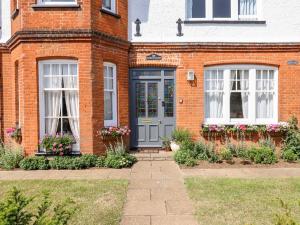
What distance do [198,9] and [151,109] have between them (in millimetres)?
3884

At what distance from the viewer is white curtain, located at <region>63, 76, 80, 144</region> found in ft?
31.8

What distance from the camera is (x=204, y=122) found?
10953 millimetres

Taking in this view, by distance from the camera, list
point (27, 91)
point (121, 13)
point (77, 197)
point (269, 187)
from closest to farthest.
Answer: point (77, 197)
point (269, 187)
point (27, 91)
point (121, 13)

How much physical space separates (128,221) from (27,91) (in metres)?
5.98

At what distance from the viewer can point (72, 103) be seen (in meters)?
9.72

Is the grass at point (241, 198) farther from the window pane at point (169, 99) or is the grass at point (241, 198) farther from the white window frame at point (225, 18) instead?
the white window frame at point (225, 18)

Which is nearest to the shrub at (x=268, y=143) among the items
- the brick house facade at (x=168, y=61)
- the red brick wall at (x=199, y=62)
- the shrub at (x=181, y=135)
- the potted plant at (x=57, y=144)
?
the brick house facade at (x=168, y=61)

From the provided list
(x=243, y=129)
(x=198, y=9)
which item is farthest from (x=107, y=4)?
(x=243, y=129)

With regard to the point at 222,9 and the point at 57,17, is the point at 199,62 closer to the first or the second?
the point at 222,9

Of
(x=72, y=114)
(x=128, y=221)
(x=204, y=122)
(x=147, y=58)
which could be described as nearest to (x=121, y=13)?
(x=147, y=58)

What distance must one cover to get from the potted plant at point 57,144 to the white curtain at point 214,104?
15.6ft

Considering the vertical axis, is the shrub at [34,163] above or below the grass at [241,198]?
Answer: above

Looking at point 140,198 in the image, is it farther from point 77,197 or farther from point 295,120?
point 295,120

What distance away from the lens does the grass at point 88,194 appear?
5.04 metres
